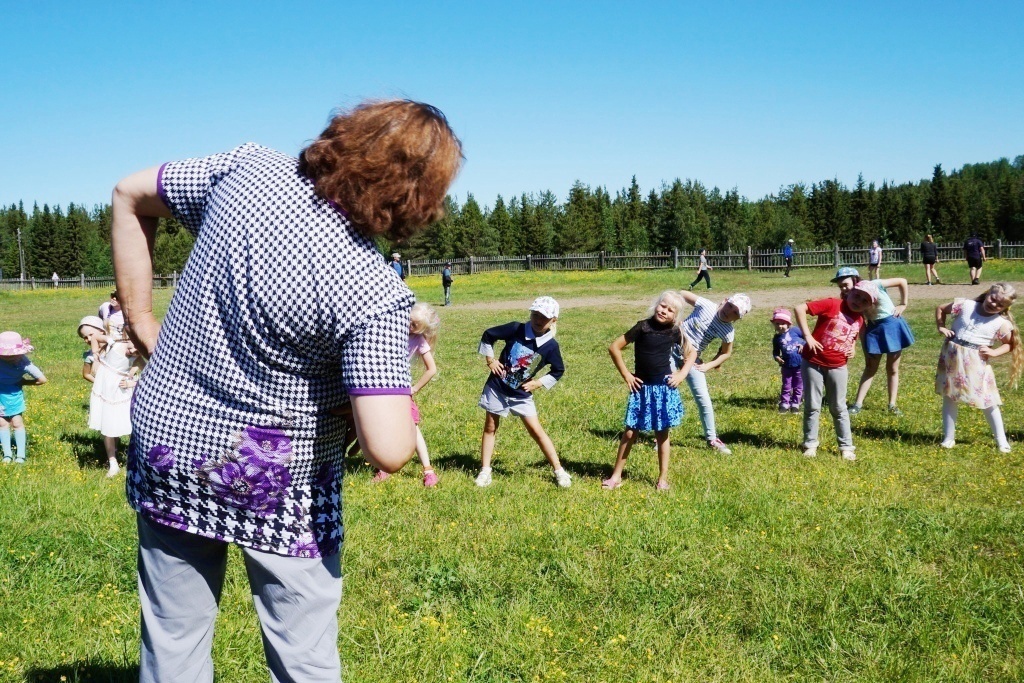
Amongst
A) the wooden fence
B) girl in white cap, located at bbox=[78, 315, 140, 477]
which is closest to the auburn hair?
girl in white cap, located at bbox=[78, 315, 140, 477]

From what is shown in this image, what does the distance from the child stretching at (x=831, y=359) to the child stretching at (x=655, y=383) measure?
6.02 feet

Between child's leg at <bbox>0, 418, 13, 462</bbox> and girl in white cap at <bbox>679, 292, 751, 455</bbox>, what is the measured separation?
6430mm

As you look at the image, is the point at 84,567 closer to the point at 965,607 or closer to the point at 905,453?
the point at 965,607

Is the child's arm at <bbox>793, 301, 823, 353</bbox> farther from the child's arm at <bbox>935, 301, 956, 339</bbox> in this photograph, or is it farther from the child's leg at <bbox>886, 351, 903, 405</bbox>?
the child's leg at <bbox>886, 351, 903, 405</bbox>

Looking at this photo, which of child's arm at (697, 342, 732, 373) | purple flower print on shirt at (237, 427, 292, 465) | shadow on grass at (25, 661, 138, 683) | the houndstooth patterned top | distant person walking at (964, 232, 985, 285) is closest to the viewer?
the houndstooth patterned top

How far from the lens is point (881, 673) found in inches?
154

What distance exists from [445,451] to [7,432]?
13.2 ft

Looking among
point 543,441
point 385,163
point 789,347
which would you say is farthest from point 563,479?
point 385,163

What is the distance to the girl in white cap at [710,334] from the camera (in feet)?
28.3

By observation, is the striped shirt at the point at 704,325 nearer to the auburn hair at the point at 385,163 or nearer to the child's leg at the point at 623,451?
the child's leg at the point at 623,451

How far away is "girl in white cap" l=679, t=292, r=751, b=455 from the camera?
8641mm

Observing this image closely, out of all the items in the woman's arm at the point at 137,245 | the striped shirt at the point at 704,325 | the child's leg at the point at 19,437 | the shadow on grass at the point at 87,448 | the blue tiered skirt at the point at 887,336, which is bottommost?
the shadow on grass at the point at 87,448

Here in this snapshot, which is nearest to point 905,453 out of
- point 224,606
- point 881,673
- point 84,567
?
point 881,673

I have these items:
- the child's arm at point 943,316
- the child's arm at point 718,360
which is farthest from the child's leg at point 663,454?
the child's arm at point 943,316
